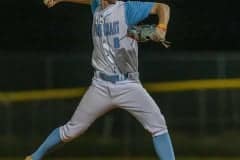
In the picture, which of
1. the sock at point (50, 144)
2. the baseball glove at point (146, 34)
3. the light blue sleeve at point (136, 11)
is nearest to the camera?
the baseball glove at point (146, 34)

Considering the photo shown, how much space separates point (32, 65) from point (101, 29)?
21.4ft

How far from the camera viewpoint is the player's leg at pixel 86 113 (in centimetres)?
592

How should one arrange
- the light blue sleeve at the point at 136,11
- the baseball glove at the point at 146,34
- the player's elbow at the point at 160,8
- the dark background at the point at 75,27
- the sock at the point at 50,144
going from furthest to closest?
the dark background at the point at 75,27 → the sock at the point at 50,144 → the light blue sleeve at the point at 136,11 → the player's elbow at the point at 160,8 → the baseball glove at the point at 146,34

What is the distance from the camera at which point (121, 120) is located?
950 cm

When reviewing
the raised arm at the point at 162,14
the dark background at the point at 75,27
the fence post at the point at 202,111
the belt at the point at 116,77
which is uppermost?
the raised arm at the point at 162,14

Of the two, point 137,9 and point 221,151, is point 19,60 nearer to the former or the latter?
point 221,151

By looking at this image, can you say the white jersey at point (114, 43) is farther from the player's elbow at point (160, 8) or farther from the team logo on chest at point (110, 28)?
the player's elbow at point (160, 8)

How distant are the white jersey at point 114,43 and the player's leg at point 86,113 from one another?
0.19 meters

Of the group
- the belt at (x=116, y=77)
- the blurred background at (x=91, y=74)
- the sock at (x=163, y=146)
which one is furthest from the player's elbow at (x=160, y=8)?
the blurred background at (x=91, y=74)

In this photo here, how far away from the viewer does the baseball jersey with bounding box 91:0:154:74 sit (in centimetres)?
581

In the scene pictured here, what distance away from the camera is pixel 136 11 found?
19.1 ft

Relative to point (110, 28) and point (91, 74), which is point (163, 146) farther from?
point (91, 74)

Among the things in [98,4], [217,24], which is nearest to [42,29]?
[217,24]

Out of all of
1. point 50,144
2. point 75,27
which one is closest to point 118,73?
point 50,144
